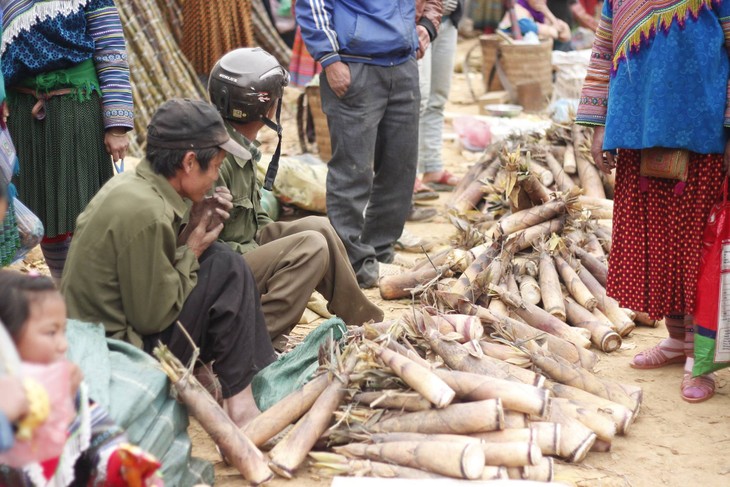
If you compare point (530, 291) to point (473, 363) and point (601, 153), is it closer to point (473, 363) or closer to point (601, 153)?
point (601, 153)

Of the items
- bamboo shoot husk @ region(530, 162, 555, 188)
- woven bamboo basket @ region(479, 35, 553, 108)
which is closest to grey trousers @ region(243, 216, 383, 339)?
bamboo shoot husk @ region(530, 162, 555, 188)

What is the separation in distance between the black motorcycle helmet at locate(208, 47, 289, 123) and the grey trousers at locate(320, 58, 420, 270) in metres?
1.36

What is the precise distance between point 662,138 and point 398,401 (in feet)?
4.99

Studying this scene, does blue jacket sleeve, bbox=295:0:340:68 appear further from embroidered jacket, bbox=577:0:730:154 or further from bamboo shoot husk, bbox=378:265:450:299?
embroidered jacket, bbox=577:0:730:154

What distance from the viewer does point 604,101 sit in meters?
4.08

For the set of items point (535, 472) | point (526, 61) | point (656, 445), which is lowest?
point (656, 445)

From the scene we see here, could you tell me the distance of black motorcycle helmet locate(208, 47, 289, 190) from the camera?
12.8 ft

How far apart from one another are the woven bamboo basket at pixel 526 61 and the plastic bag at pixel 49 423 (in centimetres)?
991

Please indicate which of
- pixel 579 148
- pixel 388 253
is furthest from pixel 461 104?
pixel 388 253

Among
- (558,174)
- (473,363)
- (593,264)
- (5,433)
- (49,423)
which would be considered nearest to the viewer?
(5,433)

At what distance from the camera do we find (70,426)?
95.8 inches

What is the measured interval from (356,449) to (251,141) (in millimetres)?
1597

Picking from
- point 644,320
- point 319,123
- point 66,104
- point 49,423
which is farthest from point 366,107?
point 49,423

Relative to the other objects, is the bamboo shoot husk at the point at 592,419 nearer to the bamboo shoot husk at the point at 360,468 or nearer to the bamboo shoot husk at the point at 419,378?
the bamboo shoot husk at the point at 419,378
